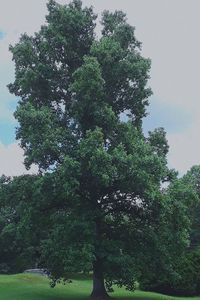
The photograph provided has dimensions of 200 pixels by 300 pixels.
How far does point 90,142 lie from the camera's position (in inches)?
1176

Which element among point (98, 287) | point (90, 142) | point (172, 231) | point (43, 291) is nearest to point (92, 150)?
point (90, 142)

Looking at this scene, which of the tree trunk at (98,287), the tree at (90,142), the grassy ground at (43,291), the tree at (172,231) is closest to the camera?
the tree at (90,142)

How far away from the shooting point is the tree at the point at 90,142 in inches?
1182

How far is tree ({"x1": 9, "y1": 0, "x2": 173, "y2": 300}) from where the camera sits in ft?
98.5

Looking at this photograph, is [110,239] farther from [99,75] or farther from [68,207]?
[99,75]

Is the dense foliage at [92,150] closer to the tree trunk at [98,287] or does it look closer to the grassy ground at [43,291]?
the tree trunk at [98,287]

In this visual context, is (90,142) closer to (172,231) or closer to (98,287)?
(172,231)

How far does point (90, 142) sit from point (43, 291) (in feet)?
39.4

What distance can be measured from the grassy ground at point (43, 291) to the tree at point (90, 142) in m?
2.19

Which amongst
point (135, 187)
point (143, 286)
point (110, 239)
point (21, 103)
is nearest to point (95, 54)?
point (21, 103)

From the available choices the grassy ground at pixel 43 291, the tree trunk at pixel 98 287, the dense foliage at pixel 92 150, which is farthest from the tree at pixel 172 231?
the tree trunk at pixel 98 287

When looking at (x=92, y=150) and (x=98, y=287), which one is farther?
(x=98, y=287)

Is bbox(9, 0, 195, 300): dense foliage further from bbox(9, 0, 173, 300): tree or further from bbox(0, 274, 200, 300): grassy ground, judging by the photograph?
bbox(0, 274, 200, 300): grassy ground

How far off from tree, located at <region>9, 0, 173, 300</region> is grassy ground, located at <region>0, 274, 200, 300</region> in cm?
219
